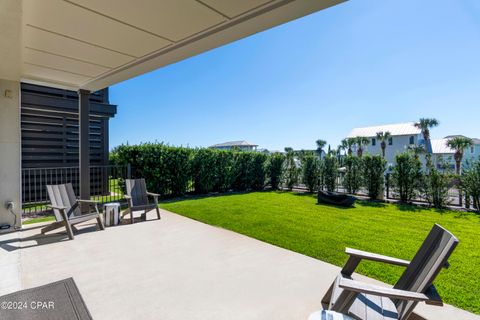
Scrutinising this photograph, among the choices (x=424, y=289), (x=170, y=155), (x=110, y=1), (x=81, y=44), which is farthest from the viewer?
(x=170, y=155)

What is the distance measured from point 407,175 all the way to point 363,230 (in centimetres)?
514

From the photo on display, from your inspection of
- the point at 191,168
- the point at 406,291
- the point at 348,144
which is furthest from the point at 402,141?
the point at 406,291

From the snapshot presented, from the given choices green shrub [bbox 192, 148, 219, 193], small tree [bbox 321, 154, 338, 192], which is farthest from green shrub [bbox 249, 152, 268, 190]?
small tree [bbox 321, 154, 338, 192]

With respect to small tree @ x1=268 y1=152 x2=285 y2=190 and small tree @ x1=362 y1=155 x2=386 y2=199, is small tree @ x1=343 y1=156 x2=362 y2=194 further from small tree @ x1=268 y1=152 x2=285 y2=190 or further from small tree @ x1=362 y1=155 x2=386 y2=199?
small tree @ x1=268 y1=152 x2=285 y2=190

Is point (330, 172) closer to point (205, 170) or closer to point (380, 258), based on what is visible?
point (205, 170)

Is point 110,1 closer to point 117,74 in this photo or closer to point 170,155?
point 117,74

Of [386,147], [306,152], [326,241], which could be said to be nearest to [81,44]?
[326,241]

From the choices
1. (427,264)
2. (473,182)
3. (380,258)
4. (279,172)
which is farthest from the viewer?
(279,172)

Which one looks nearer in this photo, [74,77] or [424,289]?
[424,289]

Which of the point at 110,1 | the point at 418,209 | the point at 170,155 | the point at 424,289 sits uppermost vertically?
the point at 110,1

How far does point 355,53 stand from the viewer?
10031 millimetres

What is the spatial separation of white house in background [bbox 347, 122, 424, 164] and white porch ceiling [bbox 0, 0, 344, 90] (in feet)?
115

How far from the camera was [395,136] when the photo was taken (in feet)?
109

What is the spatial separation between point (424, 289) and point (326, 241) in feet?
9.32
